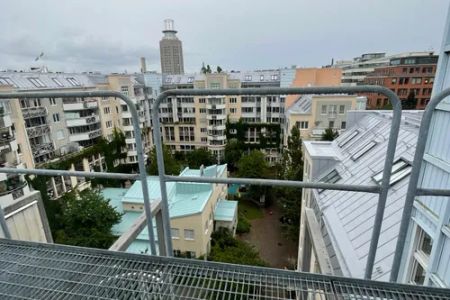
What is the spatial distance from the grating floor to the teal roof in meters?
13.0

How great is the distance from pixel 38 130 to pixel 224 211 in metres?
14.4

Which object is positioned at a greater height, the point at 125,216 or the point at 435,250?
the point at 435,250

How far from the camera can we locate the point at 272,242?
604 inches

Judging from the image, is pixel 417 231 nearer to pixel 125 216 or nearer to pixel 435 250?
pixel 435 250

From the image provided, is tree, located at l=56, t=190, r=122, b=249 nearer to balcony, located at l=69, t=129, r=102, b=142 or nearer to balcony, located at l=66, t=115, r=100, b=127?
balcony, located at l=69, t=129, r=102, b=142

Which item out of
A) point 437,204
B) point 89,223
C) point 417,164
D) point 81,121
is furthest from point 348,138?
point 81,121

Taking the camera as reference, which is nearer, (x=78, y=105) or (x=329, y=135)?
(x=329, y=135)

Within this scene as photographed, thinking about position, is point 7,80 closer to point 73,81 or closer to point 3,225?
point 73,81

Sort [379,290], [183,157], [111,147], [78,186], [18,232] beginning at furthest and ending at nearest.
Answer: [183,157] < [111,147] < [78,186] < [18,232] < [379,290]

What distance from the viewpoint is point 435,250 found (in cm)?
228

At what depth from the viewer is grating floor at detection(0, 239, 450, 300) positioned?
5.43ft

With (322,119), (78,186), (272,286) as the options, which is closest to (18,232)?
(272,286)

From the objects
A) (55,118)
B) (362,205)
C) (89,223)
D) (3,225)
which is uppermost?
(3,225)

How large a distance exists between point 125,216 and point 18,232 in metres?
11.3
